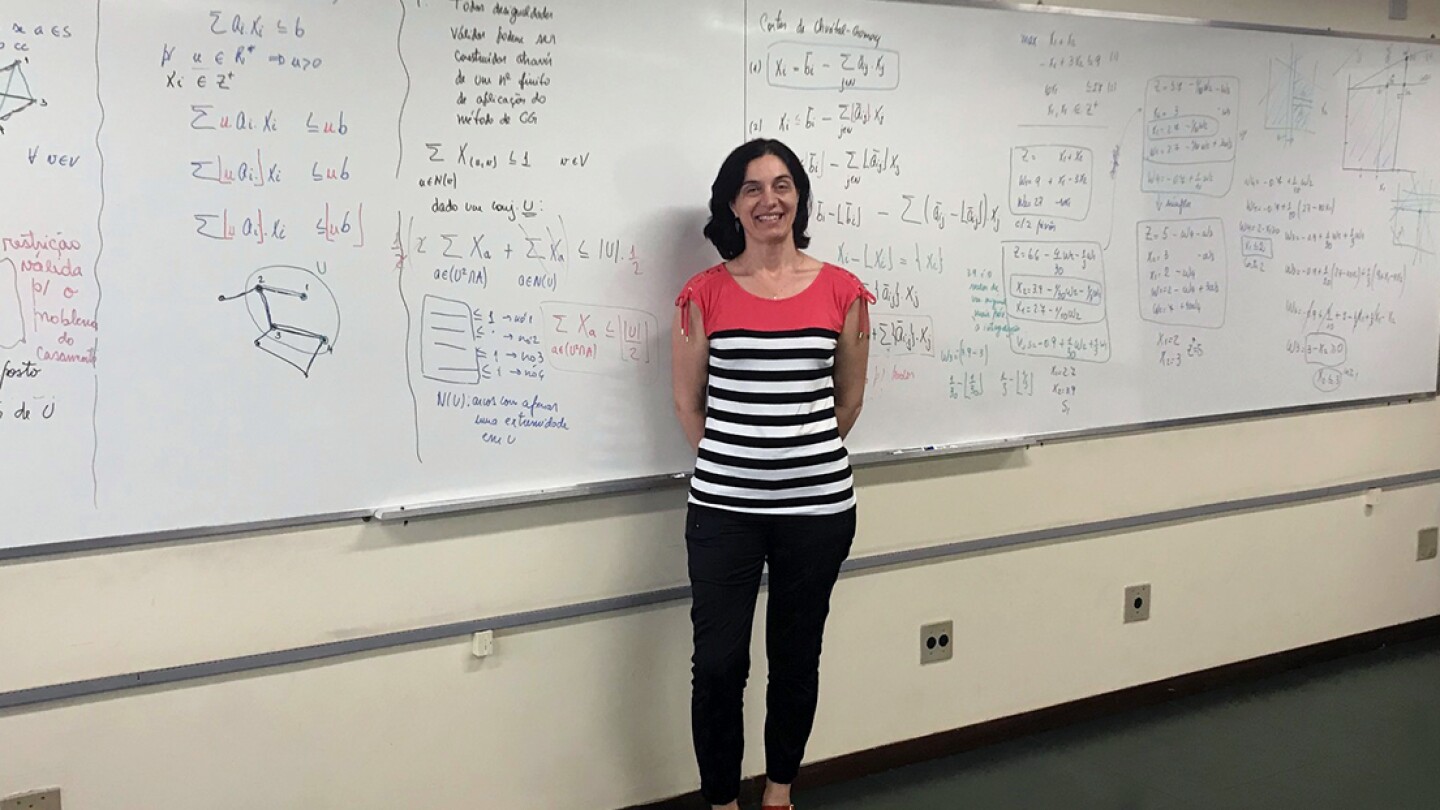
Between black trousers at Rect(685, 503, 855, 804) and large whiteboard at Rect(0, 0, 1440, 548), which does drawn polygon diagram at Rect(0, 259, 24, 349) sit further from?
black trousers at Rect(685, 503, 855, 804)

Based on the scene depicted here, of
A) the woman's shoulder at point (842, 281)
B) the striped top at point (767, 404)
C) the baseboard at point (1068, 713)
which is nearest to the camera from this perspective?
the striped top at point (767, 404)

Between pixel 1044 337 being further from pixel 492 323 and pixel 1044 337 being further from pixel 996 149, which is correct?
pixel 492 323

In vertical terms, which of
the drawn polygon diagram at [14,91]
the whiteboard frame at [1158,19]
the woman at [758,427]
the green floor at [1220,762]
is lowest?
the green floor at [1220,762]

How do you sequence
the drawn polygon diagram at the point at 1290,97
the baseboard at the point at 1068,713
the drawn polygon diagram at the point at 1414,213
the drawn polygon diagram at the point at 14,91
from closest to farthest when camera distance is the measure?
1. the drawn polygon diagram at the point at 14,91
2. the baseboard at the point at 1068,713
3. the drawn polygon diagram at the point at 1290,97
4. the drawn polygon diagram at the point at 1414,213

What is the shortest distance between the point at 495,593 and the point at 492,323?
564 millimetres

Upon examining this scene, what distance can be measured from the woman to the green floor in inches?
22.3

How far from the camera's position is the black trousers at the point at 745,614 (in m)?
2.07

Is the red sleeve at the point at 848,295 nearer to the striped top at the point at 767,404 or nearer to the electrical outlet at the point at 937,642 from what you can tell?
the striped top at the point at 767,404

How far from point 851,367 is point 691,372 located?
0.35 metres

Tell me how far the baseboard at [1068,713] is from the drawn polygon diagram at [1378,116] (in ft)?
4.86

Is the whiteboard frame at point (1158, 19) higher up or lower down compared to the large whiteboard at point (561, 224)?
higher up

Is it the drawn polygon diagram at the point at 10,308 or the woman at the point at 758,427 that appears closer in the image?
the drawn polygon diagram at the point at 10,308

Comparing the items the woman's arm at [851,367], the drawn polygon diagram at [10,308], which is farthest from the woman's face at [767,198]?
the drawn polygon diagram at [10,308]

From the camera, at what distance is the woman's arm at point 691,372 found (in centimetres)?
209
